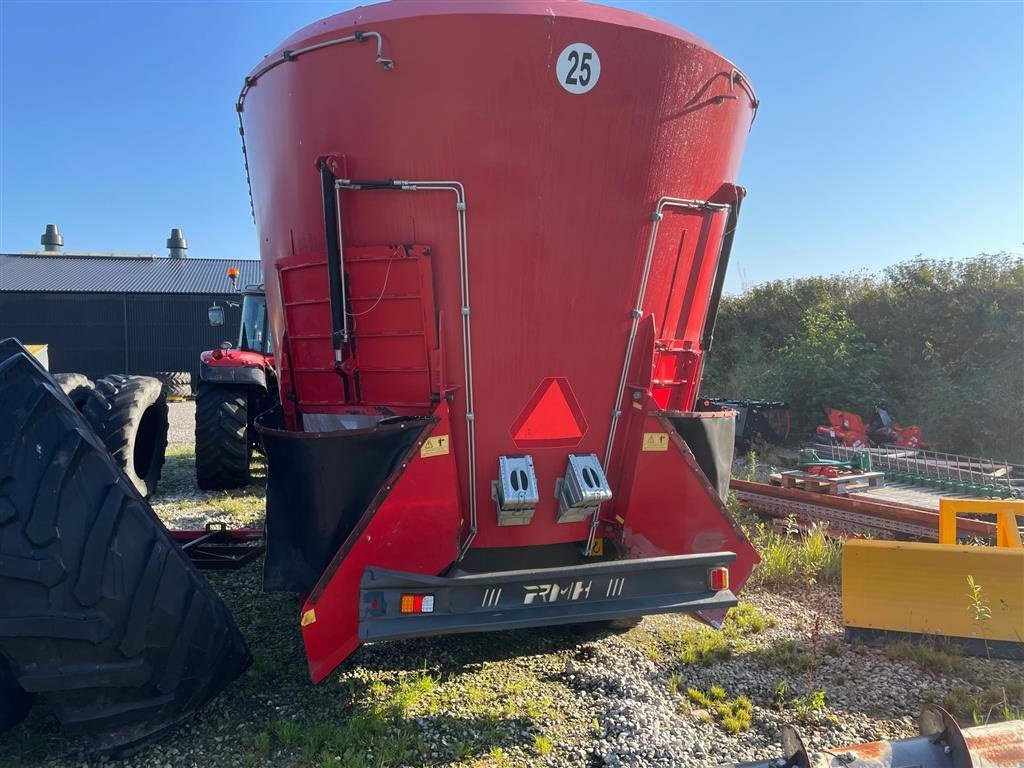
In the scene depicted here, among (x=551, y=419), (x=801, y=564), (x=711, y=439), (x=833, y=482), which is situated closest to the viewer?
(x=551, y=419)

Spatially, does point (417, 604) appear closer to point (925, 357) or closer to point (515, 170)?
point (515, 170)

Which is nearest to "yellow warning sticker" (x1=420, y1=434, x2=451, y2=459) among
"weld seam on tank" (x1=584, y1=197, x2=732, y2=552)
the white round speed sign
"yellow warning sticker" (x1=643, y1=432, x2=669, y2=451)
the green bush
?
"weld seam on tank" (x1=584, y1=197, x2=732, y2=552)

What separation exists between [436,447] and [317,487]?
1.77 feet

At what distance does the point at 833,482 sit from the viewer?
6.50m

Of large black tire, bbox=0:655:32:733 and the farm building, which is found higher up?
the farm building

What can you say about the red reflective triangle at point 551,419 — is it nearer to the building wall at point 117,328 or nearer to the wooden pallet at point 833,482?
the wooden pallet at point 833,482

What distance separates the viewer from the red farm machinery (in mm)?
2367

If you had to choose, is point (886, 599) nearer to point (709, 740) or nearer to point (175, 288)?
point (709, 740)

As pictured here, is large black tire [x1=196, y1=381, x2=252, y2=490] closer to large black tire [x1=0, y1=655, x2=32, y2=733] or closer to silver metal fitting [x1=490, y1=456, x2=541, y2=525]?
large black tire [x1=0, y1=655, x2=32, y2=733]

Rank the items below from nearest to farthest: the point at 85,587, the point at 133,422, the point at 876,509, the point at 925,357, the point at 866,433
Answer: the point at 85,587 → the point at 876,509 → the point at 133,422 → the point at 866,433 → the point at 925,357

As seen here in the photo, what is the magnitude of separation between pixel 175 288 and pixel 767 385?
23364mm

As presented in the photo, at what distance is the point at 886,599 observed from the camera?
3.74 m

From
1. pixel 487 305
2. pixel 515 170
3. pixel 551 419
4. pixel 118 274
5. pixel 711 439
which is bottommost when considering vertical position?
pixel 711 439

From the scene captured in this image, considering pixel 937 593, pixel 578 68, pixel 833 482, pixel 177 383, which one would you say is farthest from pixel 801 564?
pixel 177 383
